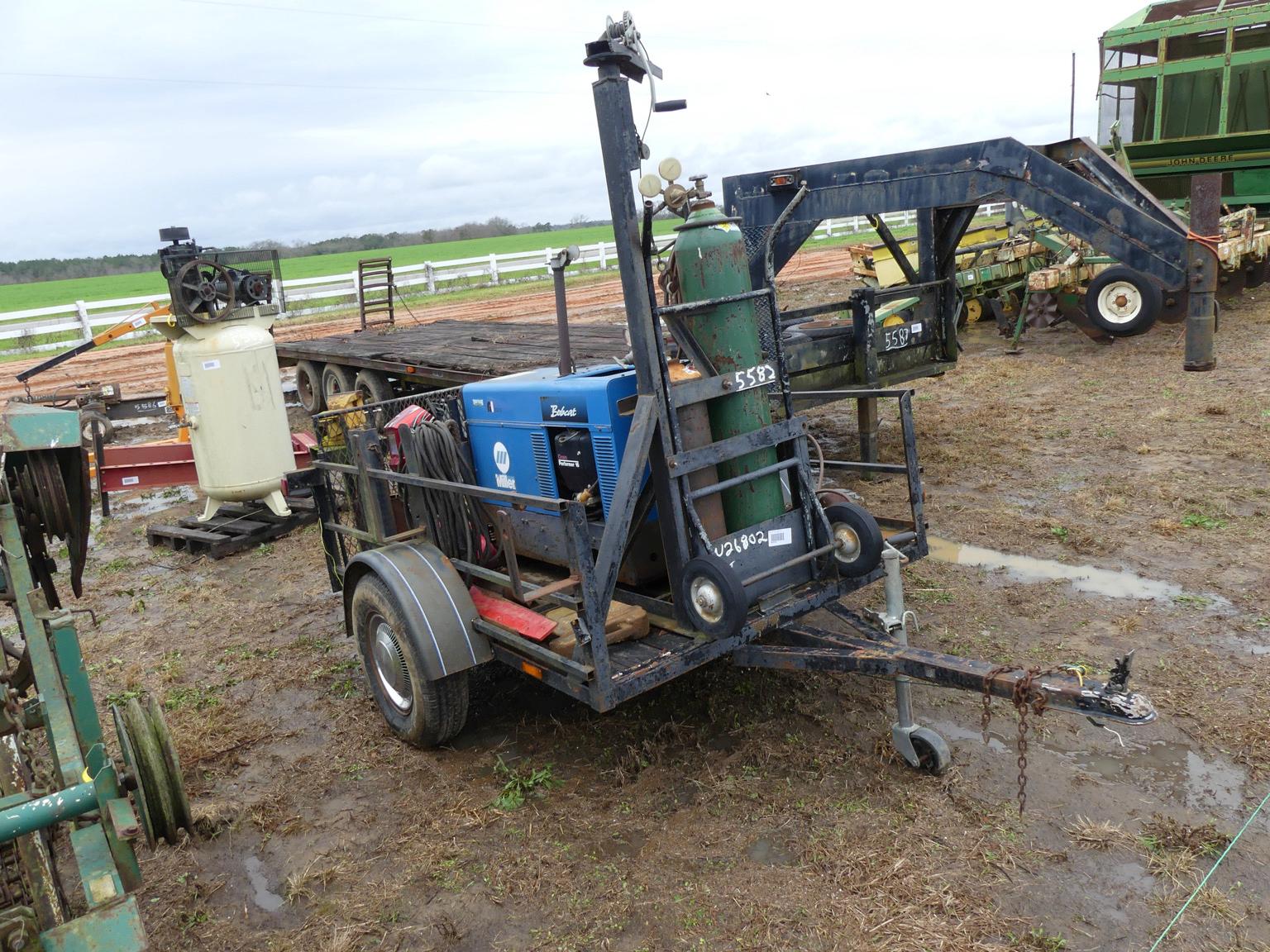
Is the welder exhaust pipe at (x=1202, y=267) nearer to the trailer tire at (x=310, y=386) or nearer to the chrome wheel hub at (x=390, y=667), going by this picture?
the chrome wheel hub at (x=390, y=667)

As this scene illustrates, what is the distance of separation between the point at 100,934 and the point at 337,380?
9.73m

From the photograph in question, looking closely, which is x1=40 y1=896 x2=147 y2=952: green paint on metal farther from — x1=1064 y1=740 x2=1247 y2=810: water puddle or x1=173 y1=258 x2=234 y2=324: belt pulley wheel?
x1=173 y1=258 x2=234 y2=324: belt pulley wheel

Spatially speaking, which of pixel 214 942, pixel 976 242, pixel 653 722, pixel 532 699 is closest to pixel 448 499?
pixel 532 699

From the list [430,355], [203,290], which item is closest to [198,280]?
[203,290]

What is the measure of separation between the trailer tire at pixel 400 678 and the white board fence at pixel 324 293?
447 inches

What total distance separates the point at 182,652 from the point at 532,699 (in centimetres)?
259

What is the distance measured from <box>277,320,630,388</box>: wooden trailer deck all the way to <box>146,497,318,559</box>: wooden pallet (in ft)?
5.84

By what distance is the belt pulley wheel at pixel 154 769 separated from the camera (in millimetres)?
2771

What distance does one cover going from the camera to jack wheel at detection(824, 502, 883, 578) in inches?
166

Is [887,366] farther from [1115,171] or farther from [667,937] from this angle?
[667,937]

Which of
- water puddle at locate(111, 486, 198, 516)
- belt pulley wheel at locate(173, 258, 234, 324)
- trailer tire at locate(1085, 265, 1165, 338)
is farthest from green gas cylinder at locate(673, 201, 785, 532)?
trailer tire at locate(1085, 265, 1165, 338)

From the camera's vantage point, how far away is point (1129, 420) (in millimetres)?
8812

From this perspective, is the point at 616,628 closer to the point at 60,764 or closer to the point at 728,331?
the point at 728,331

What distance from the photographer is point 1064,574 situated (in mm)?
5758
